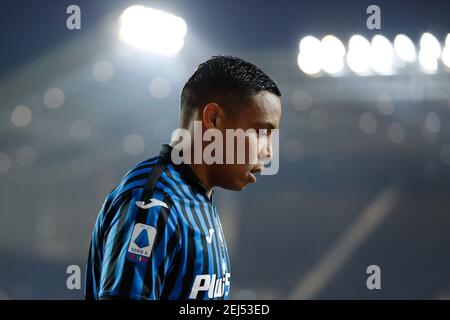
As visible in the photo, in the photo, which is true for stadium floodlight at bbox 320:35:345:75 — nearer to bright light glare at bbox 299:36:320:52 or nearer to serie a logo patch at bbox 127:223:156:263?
bright light glare at bbox 299:36:320:52

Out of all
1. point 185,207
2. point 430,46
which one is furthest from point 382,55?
point 185,207

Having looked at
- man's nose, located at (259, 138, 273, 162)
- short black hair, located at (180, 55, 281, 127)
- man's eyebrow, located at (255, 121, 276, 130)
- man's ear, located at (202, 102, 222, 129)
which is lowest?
man's nose, located at (259, 138, 273, 162)

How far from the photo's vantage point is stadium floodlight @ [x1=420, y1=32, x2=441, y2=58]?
4.95 meters

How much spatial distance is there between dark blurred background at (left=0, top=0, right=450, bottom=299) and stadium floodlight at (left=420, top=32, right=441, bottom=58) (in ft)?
0.05

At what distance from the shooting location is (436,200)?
5.23 metres

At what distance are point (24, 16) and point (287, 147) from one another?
2.83 meters

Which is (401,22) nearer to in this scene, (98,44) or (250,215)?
(250,215)

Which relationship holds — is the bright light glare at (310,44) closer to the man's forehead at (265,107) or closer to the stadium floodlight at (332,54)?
the stadium floodlight at (332,54)

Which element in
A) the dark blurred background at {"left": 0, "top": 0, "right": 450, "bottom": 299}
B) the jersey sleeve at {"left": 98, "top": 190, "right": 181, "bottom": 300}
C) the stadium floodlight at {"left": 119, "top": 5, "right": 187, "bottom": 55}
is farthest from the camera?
the dark blurred background at {"left": 0, "top": 0, "right": 450, "bottom": 299}

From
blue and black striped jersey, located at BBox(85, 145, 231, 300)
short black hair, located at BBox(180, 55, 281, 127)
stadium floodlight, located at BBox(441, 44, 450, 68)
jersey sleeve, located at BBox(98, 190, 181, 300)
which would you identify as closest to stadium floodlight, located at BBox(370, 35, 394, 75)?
stadium floodlight, located at BBox(441, 44, 450, 68)

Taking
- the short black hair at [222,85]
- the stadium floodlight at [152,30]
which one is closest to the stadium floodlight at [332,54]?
the stadium floodlight at [152,30]

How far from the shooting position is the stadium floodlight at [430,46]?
4.95 meters

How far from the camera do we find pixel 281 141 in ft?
17.6
